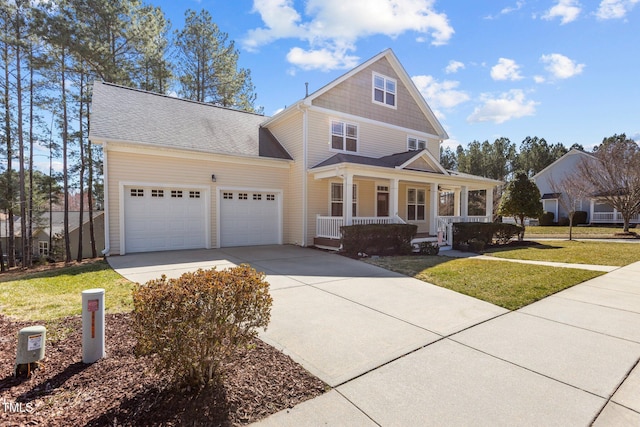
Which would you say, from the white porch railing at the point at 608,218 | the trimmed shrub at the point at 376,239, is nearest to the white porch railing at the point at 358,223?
the trimmed shrub at the point at 376,239

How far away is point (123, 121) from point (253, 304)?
37.8 feet

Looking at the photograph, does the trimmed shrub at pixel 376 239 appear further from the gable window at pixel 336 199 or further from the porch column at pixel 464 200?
A: the porch column at pixel 464 200

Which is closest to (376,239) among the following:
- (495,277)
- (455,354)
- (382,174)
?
(382,174)

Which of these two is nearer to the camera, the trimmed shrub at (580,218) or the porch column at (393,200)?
the porch column at (393,200)

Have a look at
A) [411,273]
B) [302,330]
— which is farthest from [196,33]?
[302,330]

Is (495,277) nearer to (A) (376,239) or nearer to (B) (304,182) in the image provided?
(A) (376,239)

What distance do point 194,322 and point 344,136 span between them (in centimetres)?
1318

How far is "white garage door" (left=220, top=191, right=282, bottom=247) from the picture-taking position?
1266 centimetres

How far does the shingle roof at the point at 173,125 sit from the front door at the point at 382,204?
5.19m

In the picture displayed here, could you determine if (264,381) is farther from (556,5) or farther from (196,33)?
(196,33)

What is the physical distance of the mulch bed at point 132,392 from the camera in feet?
7.77

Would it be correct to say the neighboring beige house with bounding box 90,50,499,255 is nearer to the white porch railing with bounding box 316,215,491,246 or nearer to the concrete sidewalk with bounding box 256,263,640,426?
the white porch railing with bounding box 316,215,491,246

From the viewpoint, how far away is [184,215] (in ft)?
38.7

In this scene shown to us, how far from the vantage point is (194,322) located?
2.51m
